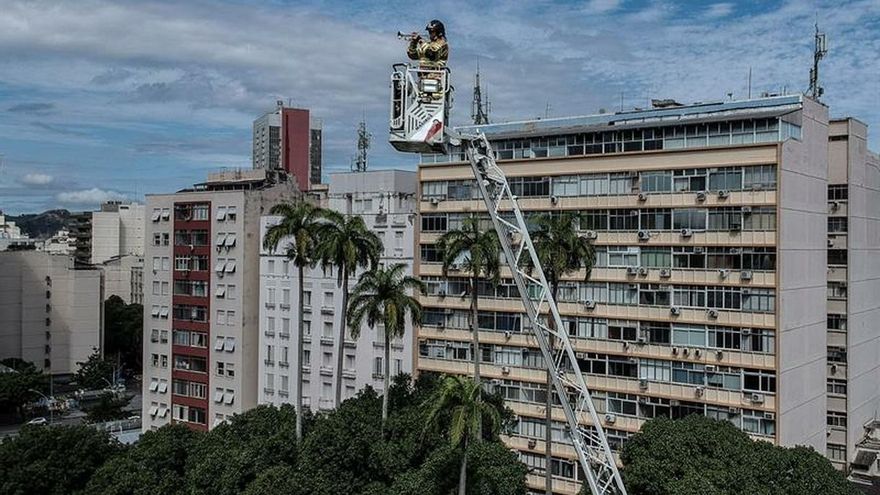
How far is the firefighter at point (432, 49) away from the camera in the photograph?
26859 mm

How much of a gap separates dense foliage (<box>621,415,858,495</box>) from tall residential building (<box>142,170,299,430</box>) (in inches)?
1441

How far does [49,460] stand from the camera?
138ft

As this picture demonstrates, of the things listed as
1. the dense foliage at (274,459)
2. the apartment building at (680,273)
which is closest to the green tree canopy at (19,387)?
the dense foliage at (274,459)

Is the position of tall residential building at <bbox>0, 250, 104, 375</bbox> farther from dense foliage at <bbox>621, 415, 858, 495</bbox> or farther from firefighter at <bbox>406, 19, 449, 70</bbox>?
firefighter at <bbox>406, 19, 449, 70</bbox>

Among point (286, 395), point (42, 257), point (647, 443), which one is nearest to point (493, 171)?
point (647, 443)

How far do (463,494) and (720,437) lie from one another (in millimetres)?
11775

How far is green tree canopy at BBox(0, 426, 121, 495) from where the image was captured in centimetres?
4131

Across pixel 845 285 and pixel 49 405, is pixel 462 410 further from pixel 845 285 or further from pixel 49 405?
pixel 49 405

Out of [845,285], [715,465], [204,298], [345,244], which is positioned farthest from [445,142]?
[204,298]

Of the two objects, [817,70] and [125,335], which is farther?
[125,335]

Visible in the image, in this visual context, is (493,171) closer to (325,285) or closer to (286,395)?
(325,285)

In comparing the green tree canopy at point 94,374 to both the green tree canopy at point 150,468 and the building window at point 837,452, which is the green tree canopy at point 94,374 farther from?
the building window at point 837,452

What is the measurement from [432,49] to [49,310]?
106 metres

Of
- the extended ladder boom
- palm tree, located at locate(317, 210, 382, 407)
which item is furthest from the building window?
palm tree, located at locate(317, 210, 382, 407)
